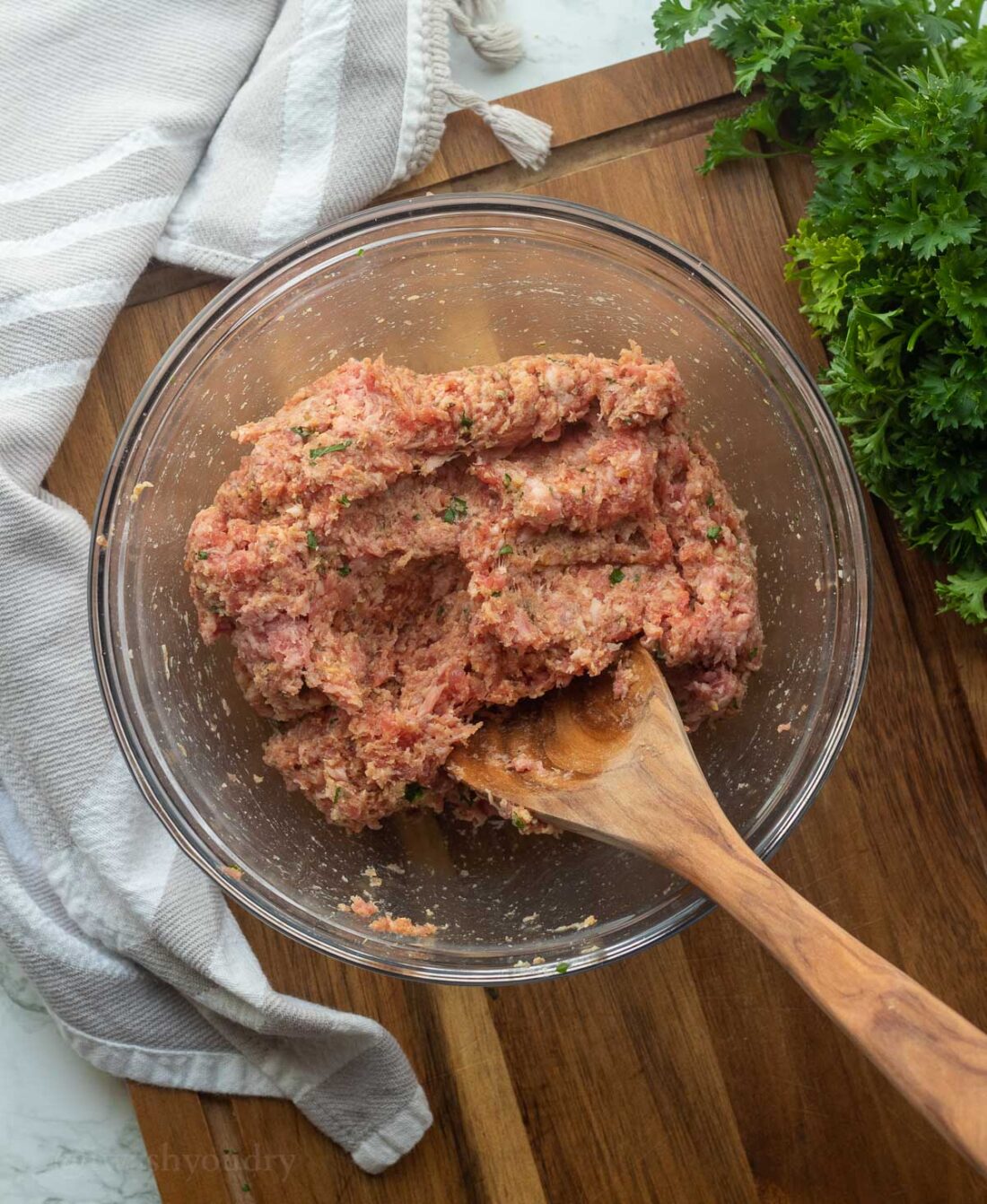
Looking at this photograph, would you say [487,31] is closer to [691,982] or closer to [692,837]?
[692,837]

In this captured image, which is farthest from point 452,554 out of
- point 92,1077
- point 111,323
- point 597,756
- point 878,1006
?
point 92,1077

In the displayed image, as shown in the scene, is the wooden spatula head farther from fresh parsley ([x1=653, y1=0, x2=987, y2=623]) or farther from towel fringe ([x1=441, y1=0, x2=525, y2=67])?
towel fringe ([x1=441, y1=0, x2=525, y2=67])

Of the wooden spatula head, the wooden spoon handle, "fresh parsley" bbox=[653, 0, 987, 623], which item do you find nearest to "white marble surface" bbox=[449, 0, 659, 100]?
"fresh parsley" bbox=[653, 0, 987, 623]

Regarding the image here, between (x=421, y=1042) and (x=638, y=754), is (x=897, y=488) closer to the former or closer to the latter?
(x=638, y=754)

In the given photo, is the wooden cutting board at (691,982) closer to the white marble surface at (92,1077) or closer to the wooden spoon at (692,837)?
the white marble surface at (92,1077)

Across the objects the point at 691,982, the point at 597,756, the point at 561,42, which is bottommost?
the point at 691,982

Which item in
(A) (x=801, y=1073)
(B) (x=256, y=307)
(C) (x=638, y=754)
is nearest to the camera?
(C) (x=638, y=754)

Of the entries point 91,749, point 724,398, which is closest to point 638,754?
point 724,398
